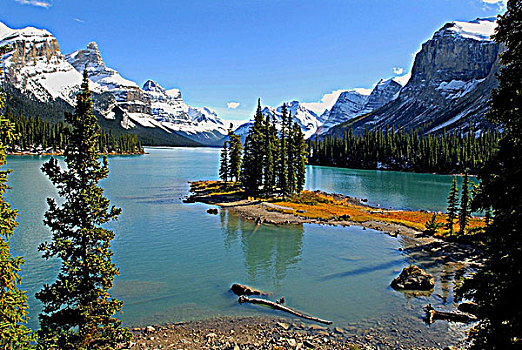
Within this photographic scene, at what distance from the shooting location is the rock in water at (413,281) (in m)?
30.7

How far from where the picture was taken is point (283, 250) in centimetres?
4250

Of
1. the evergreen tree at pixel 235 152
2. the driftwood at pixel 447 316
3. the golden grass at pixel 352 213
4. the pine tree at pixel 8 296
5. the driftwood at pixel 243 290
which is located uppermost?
the evergreen tree at pixel 235 152

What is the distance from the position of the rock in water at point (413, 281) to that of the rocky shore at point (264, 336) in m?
8.10

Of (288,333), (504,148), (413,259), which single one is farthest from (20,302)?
(413,259)

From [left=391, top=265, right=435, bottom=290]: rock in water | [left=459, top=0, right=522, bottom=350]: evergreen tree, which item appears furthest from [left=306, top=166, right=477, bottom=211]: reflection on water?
[left=459, top=0, right=522, bottom=350]: evergreen tree

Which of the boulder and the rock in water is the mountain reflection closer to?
the rock in water

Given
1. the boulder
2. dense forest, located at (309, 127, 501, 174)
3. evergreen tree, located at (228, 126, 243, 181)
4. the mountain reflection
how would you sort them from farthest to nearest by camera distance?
dense forest, located at (309, 127, 501, 174) < evergreen tree, located at (228, 126, 243, 181) < the mountain reflection < the boulder

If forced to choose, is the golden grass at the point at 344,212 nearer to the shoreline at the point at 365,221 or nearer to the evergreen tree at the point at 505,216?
the shoreline at the point at 365,221

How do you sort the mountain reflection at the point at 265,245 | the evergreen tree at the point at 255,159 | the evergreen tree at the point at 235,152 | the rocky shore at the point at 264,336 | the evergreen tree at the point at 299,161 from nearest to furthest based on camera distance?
1. the rocky shore at the point at 264,336
2. the mountain reflection at the point at 265,245
3. the evergreen tree at the point at 255,159
4. the evergreen tree at the point at 299,161
5. the evergreen tree at the point at 235,152

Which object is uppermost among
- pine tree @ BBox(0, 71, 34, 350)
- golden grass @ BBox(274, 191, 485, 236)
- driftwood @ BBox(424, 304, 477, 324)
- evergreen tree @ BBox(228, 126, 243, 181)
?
evergreen tree @ BBox(228, 126, 243, 181)

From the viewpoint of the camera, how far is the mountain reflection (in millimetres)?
35125

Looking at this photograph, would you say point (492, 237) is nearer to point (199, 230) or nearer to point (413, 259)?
point (413, 259)

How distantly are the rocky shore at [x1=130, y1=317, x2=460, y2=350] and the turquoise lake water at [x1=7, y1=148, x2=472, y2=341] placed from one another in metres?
1.38

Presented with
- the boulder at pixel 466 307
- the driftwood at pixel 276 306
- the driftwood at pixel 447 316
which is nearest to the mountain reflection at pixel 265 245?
the driftwood at pixel 276 306
